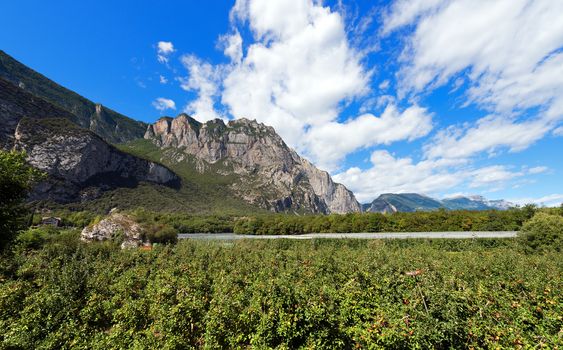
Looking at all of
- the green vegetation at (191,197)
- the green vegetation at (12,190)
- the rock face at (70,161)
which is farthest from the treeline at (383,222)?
the rock face at (70,161)

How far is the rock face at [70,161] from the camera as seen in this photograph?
113 metres

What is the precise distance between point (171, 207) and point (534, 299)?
137953 millimetres

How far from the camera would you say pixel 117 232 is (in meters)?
30.1

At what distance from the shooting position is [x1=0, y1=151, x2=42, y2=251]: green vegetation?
34.9 ft

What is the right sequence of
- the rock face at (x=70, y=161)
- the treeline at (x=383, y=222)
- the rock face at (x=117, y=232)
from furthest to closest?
the rock face at (x=70, y=161) → the treeline at (x=383, y=222) → the rock face at (x=117, y=232)

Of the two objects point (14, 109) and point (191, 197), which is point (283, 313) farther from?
point (14, 109)

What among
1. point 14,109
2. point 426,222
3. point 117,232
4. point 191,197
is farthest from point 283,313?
point 14,109

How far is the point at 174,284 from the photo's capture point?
12195 millimetres

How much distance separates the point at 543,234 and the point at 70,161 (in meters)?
170

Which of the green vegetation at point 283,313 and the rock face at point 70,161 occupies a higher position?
the rock face at point 70,161

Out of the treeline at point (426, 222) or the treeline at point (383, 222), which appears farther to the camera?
the treeline at point (426, 222)

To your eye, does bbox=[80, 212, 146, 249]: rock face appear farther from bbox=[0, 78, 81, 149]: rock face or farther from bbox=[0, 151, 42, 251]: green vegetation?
bbox=[0, 78, 81, 149]: rock face

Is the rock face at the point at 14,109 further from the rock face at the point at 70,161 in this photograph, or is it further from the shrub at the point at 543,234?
the shrub at the point at 543,234

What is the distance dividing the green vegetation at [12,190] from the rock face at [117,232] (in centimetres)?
1936
